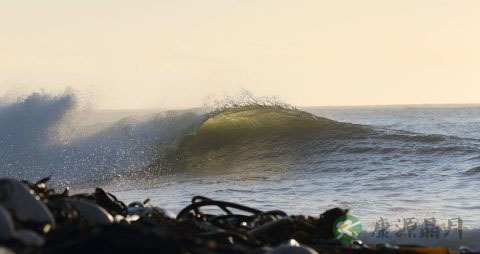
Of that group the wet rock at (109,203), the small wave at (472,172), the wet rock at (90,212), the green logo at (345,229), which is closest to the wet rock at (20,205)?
the wet rock at (90,212)

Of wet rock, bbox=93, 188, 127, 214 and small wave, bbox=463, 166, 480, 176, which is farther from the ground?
wet rock, bbox=93, 188, 127, 214

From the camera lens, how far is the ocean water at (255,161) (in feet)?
29.6

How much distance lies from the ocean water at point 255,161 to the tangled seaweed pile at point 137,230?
222 centimetres

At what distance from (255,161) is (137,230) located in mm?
16460

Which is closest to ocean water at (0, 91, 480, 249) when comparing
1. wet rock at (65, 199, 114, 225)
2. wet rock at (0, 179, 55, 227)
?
wet rock at (65, 199, 114, 225)

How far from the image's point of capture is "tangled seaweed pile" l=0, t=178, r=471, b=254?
1807 millimetres

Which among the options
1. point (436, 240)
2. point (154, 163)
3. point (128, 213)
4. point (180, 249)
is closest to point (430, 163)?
point (154, 163)

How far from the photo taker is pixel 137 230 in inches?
72.4

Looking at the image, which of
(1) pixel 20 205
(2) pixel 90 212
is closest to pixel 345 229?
(2) pixel 90 212

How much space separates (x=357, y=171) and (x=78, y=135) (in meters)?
7.57

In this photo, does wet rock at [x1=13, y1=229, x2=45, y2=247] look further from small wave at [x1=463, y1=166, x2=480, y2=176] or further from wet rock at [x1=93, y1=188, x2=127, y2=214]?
small wave at [x1=463, y1=166, x2=480, y2=176]

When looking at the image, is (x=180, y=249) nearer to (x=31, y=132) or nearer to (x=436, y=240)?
(x=436, y=240)

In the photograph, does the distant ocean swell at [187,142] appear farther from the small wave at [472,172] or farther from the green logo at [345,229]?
the green logo at [345,229]

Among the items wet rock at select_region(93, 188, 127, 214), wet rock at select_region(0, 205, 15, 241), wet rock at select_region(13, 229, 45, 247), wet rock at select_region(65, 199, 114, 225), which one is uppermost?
wet rock at select_region(0, 205, 15, 241)
